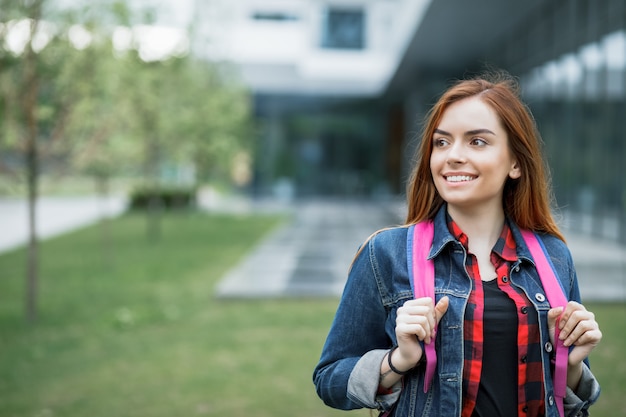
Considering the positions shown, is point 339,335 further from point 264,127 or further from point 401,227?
point 264,127

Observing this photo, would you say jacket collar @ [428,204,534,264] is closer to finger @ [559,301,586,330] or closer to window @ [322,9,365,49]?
finger @ [559,301,586,330]

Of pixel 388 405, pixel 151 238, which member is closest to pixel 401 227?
pixel 388 405

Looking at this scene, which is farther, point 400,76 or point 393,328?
point 400,76

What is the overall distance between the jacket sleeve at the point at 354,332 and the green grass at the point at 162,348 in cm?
330

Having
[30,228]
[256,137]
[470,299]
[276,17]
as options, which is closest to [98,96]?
[30,228]

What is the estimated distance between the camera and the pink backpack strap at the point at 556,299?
1.93 meters

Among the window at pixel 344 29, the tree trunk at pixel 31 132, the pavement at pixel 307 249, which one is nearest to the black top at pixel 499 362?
the pavement at pixel 307 249

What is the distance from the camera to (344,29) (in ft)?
113

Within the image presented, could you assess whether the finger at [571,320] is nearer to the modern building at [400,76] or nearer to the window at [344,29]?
the modern building at [400,76]

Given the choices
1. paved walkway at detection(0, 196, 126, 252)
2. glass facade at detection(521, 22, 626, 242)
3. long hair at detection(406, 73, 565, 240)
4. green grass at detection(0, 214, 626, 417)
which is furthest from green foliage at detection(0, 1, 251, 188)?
glass facade at detection(521, 22, 626, 242)

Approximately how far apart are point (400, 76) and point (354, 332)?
81.5ft

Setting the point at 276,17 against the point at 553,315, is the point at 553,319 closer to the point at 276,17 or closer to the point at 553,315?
the point at 553,315

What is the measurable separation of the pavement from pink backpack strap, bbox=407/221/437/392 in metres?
1.00

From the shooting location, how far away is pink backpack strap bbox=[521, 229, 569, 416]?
6.33 feet
